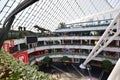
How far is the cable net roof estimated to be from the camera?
108 ft

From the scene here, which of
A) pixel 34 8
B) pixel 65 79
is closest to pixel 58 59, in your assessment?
pixel 65 79

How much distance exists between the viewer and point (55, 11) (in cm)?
4212

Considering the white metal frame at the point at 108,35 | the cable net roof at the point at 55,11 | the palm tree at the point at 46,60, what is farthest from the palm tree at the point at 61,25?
the white metal frame at the point at 108,35

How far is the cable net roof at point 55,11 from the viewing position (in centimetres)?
3306

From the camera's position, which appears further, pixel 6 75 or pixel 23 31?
pixel 23 31

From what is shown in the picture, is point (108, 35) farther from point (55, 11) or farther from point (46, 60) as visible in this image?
point (46, 60)

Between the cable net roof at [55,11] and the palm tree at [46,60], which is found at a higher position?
the cable net roof at [55,11]

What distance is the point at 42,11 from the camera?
124 ft

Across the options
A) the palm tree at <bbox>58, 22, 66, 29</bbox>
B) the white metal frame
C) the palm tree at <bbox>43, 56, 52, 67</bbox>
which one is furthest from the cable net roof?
the white metal frame

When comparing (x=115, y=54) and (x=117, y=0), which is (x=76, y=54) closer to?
(x=115, y=54)

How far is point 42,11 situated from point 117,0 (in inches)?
770

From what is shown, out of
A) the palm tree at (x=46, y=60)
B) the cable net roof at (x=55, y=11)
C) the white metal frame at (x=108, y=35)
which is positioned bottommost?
the palm tree at (x=46, y=60)

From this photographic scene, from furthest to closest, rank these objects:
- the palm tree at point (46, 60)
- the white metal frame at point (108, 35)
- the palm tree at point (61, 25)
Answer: the palm tree at point (61, 25) < the palm tree at point (46, 60) < the white metal frame at point (108, 35)

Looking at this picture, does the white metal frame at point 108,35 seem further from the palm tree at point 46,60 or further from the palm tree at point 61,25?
the palm tree at point 61,25
